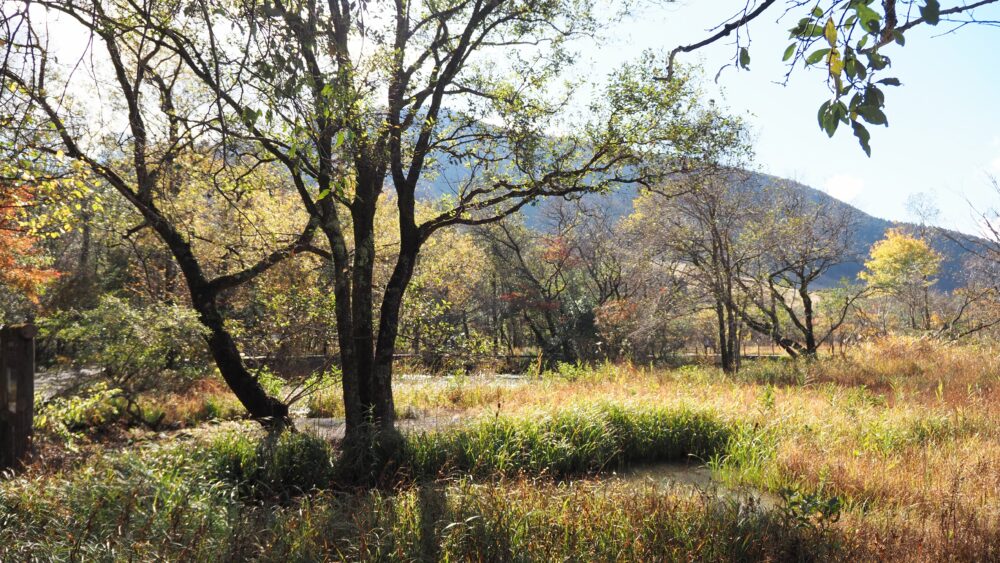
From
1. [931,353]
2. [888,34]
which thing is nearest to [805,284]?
[931,353]

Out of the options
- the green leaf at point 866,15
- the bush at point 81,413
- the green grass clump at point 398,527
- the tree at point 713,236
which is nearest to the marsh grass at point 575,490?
the green grass clump at point 398,527

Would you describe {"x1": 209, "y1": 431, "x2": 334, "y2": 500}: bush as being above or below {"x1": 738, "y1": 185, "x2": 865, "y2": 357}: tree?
below

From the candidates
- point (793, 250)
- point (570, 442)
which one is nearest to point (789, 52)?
point (570, 442)

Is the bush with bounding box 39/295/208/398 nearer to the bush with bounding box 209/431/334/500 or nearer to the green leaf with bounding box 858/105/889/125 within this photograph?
the bush with bounding box 209/431/334/500

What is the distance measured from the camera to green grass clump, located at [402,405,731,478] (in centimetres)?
633

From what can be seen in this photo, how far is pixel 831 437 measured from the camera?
6895 mm

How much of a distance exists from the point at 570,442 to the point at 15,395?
571 centimetres

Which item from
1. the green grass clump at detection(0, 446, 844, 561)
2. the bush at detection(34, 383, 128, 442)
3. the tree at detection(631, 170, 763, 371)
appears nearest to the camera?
the green grass clump at detection(0, 446, 844, 561)

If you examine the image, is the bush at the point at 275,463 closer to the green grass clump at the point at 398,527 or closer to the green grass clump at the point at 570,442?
the green grass clump at the point at 570,442

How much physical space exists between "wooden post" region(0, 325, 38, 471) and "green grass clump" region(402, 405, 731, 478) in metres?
3.69

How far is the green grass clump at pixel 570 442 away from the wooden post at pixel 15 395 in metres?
3.69

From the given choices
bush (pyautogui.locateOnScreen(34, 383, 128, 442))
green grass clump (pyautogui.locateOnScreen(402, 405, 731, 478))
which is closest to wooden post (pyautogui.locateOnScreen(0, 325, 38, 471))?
bush (pyautogui.locateOnScreen(34, 383, 128, 442))

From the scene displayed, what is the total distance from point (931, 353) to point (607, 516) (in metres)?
12.6

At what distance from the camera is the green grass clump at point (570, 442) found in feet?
20.8
